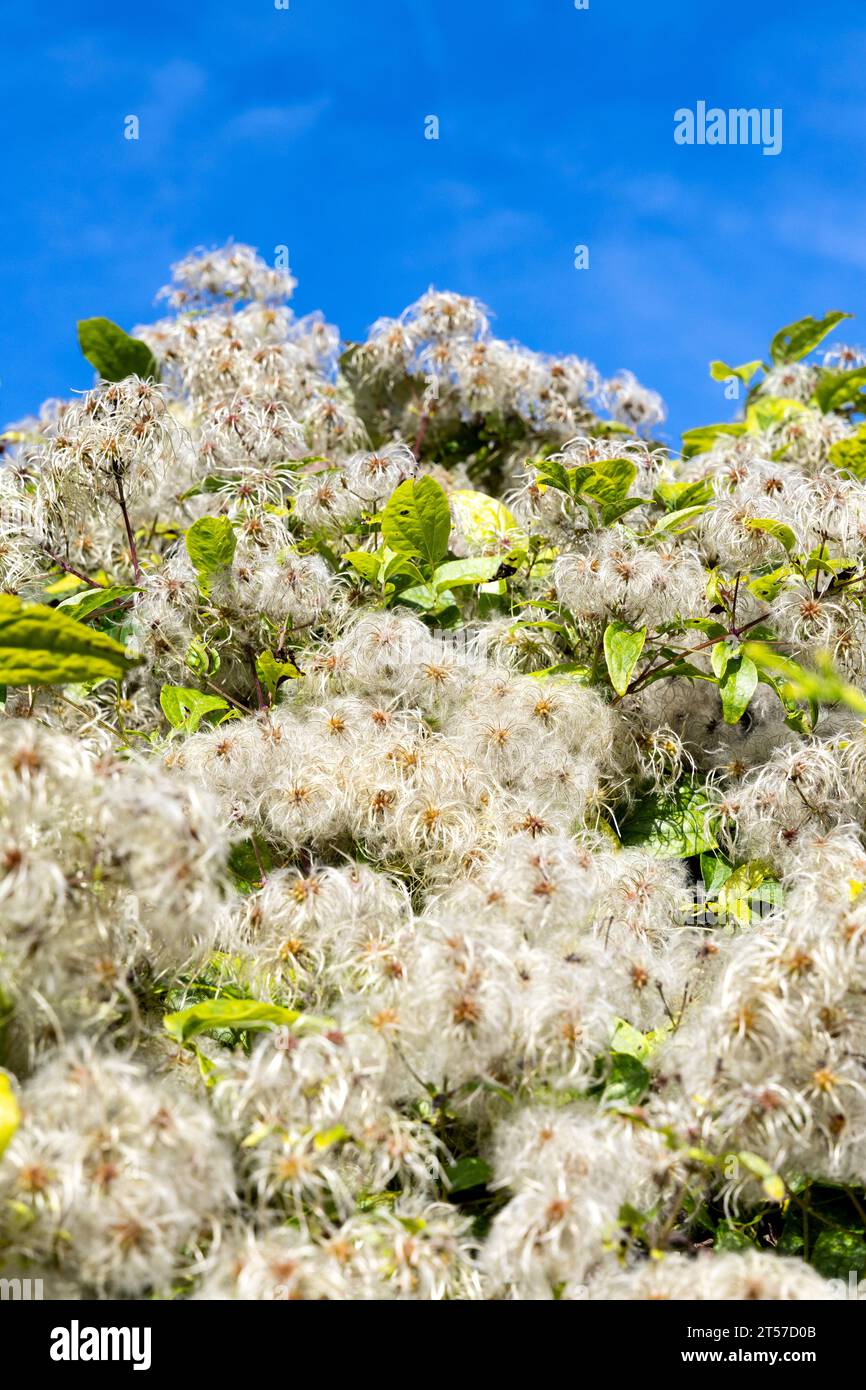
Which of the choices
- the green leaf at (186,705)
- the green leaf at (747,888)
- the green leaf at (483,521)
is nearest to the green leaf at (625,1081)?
the green leaf at (747,888)

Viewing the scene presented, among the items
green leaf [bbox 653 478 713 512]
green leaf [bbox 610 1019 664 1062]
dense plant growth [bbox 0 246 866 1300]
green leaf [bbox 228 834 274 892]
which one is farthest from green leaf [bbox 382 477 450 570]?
green leaf [bbox 610 1019 664 1062]

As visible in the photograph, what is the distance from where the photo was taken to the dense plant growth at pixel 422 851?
2010 mm

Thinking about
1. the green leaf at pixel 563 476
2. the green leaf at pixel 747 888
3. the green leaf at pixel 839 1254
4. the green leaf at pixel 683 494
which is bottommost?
the green leaf at pixel 839 1254

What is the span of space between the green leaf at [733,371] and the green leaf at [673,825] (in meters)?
2.90

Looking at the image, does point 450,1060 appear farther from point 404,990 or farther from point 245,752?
point 245,752

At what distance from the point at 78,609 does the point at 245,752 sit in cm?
72

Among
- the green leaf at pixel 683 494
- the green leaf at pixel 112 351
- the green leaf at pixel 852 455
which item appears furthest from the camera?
the green leaf at pixel 112 351

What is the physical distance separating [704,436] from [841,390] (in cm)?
69

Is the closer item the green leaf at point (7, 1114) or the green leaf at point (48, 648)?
the green leaf at point (7, 1114)

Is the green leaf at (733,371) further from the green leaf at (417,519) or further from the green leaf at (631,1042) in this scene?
the green leaf at (631,1042)

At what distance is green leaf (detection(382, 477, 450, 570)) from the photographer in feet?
12.2

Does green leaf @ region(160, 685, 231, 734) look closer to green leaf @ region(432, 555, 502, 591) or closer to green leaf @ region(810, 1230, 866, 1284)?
green leaf @ region(432, 555, 502, 591)

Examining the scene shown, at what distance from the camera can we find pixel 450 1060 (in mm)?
2195

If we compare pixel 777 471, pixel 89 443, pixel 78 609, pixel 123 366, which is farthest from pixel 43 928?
pixel 123 366
